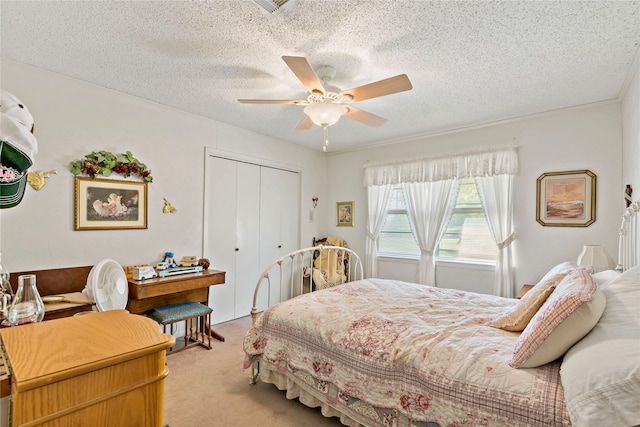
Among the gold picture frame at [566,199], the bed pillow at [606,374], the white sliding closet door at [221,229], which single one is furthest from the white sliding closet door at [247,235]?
the bed pillow at [606,374]

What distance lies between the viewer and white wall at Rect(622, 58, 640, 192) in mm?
2348

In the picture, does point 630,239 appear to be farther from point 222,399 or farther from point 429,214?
point 222,399

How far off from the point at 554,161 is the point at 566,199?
0.43m

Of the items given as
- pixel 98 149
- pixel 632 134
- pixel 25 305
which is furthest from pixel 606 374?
pixel 98 149

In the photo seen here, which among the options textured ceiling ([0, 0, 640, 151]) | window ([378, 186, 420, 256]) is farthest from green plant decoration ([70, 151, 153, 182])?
window ([378, 186, 420, 256])

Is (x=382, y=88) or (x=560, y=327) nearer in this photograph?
(x=560, y=327)

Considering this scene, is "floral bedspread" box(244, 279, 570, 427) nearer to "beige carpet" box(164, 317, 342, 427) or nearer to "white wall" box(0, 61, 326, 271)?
"beige carpet" box(164, 317, 342, 427)

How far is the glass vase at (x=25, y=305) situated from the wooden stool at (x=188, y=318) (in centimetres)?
190

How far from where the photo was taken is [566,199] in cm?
326

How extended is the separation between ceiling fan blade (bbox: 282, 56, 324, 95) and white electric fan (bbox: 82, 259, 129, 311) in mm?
1911

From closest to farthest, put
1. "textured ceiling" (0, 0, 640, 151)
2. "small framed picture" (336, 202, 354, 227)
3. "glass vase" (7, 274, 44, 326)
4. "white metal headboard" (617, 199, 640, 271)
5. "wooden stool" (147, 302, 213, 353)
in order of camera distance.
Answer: "glass vase" (7, 274, 44, 326) < "textured ceiling" (0, 0, 640, 151) < "white metal headboard" (617, 199, 640, 271) < "wooden stool" (147, 302, 213, 353) < "small framed picture" (336, 202, 354, 227)

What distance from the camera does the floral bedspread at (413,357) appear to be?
1.32 metres

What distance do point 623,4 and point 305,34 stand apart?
180 cm

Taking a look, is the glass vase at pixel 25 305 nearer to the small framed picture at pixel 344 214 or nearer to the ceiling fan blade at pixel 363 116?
the ceiling fan blade at pixel 363 116
